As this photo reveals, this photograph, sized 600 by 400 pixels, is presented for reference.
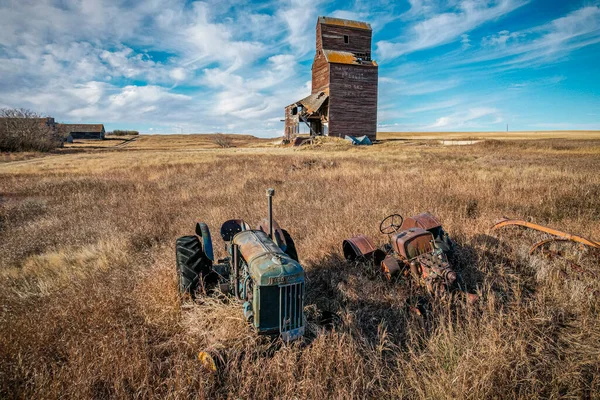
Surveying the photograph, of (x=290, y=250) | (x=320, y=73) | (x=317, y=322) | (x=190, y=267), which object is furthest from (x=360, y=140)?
(x=317, y=322)

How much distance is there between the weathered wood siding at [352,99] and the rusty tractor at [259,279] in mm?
28568

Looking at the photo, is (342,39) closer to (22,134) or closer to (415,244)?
(415,244)

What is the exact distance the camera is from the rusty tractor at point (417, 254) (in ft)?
11.6

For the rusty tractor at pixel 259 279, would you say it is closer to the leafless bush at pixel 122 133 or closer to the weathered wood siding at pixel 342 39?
the weathered wood siding at pixel 342 39

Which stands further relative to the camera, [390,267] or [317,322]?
[390,267]

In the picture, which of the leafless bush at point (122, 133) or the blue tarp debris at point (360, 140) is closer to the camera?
the blue tarp debris at point (360, 140)

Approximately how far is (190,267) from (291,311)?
146 cm

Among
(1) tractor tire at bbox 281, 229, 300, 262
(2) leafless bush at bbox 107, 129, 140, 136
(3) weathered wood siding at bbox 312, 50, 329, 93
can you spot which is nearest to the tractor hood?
(1) tractor tire at bbox 281, 229, 300, 262

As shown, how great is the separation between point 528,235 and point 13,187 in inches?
644

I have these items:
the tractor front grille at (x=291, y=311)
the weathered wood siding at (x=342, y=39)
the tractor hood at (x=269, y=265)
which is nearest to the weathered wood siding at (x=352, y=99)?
the weathered wood siding at (x=342, y=39)

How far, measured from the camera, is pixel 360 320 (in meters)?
3.21

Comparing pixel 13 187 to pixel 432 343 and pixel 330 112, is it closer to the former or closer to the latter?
pixel 432 343

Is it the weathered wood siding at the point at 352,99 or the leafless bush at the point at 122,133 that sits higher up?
the leafless bush at the point at 122,133

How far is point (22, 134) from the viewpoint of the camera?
Answer: 40500 millimetres
